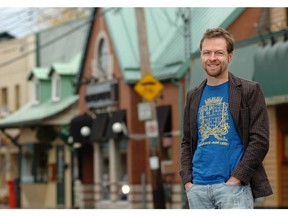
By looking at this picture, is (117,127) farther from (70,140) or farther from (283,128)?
(283,128)

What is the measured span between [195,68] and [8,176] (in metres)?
18.0

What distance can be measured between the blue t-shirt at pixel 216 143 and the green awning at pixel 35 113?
28.6 m

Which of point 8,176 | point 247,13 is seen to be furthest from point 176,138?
point 8,176

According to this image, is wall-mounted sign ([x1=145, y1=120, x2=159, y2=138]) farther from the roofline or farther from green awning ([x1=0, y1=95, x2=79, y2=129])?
green awning ([x1=0, y1=95, x2=79, y2=129])

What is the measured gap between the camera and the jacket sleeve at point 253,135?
4480mm

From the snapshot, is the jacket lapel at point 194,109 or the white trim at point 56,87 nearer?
the jacket lapel at point 194,109

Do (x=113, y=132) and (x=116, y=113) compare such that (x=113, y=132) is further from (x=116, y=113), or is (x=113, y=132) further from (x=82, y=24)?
(x=82, y=24)

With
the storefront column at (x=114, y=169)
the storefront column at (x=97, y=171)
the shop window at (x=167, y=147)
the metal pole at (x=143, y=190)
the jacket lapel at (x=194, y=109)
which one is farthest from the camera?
the storefront column at (x=97, y=171)

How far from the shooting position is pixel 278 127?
20344 mm

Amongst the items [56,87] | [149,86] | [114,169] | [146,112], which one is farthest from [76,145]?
[149,86]

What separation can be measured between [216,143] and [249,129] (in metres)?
0.17

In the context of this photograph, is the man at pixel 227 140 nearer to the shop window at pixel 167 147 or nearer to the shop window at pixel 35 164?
the shop window at pixel 167 147

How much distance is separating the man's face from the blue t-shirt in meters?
0.12

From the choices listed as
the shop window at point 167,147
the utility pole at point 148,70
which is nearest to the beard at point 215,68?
the utility pole at point 148,70
